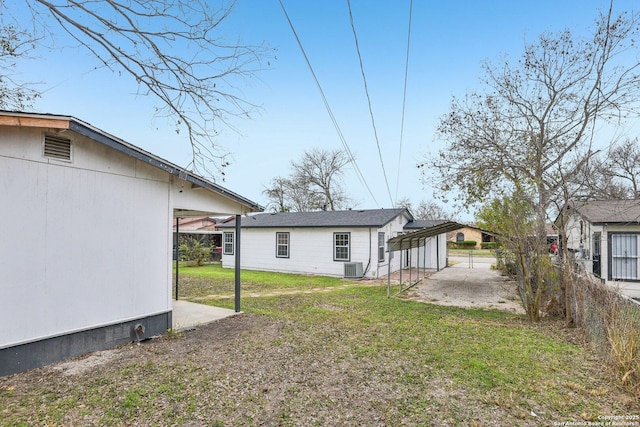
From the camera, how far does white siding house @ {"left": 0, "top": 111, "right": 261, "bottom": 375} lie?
14.2 ft

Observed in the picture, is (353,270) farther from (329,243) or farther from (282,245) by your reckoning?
(282,245)

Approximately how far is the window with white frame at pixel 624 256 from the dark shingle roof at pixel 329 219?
856 cm

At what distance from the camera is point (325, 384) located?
4.29m

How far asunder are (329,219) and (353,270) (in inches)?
123

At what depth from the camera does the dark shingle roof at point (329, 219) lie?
639 inches

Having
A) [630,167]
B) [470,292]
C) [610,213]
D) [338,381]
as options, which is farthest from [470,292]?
[630,167]

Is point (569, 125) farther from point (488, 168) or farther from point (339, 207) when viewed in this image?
point (339, 207)

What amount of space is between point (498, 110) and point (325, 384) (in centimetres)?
1040

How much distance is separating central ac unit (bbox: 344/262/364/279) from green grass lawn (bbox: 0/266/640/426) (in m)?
8.39

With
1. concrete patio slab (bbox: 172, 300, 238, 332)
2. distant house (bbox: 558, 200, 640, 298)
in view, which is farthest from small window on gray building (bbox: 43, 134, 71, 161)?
distant house (bbox: 558, 200, 640, 298)

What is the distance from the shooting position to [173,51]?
4805 mm

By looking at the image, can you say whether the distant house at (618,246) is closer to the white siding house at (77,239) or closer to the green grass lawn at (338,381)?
the green grass lawn at (338,381)

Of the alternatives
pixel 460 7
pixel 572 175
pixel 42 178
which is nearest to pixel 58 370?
pixel 42 178

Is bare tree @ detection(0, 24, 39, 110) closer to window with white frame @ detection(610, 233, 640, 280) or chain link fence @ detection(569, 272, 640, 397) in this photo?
chain link fence @ detection(569, 272, 640, 397)
